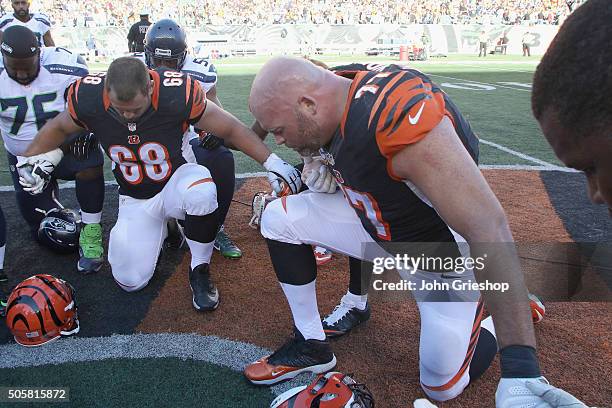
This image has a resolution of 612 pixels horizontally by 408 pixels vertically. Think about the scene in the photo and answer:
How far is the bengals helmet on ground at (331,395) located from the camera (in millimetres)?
1802

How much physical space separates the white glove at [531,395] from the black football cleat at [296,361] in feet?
3.23

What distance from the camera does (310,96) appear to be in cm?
186

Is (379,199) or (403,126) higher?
(403,126)

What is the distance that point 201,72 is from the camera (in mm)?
4164

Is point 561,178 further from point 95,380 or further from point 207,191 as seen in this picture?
point 95,380

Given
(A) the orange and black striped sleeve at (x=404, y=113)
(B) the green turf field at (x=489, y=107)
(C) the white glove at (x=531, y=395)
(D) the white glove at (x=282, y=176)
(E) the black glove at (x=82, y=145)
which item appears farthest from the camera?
(B) the green turf field at (x=489, y=107)

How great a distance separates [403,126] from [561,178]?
3761 mm

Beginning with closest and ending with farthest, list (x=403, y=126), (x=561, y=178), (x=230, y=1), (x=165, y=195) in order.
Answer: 1. (x=403, y=126)
2. (x=165, y=195)
3. (x=561, y=178)
4. (x=230, y=1)

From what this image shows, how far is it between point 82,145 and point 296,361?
2.07 meters

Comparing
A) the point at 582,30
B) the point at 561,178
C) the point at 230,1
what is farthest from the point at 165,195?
the point at 230,1

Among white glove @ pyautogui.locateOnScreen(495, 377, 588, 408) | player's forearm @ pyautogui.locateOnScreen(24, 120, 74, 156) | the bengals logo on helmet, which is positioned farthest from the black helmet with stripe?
white glove @ pyautogui.locateOnScreen(495, 377, 588, 408)

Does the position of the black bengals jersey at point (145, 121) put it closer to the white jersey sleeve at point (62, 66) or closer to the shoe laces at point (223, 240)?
the shoe laces at point (223, 240)

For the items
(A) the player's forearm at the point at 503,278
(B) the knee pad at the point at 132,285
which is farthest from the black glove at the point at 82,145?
(A) the player's forearm at the point at 503,278

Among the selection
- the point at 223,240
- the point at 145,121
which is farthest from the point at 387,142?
the point at 223,240
